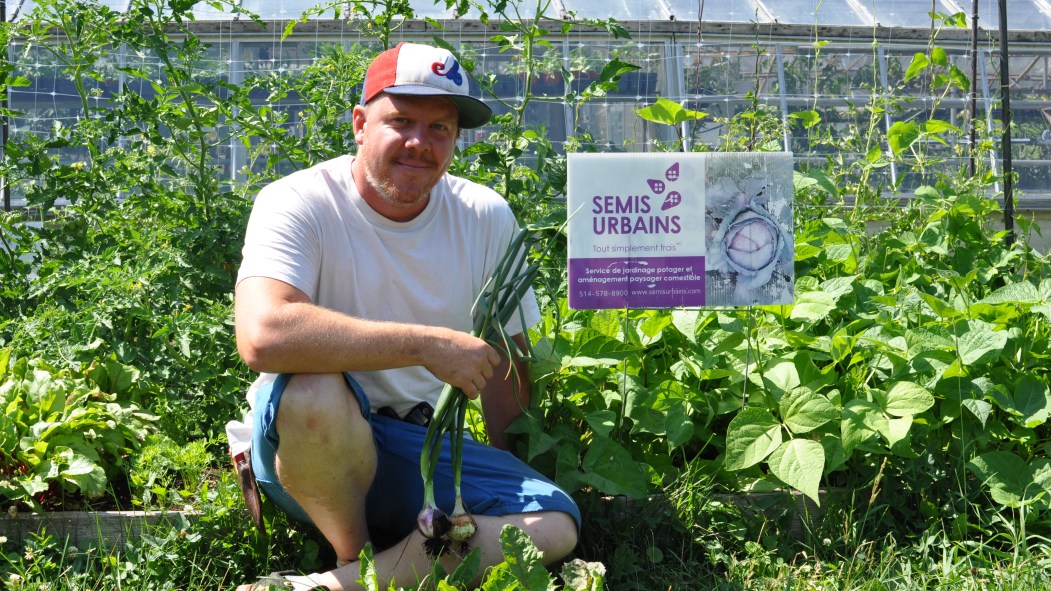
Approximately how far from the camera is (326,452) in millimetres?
2146

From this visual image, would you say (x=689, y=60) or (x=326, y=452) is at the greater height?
(x=689, y=60)

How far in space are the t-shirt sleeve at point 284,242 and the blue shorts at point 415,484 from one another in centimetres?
25

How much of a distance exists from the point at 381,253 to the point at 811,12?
5380 millimetres

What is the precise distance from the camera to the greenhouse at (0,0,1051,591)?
7.41 feet

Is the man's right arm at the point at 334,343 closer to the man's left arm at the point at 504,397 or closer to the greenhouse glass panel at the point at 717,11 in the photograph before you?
the man's left arm at the point at 504,397

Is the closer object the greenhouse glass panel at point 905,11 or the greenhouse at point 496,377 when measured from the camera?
the greenhouse at point 496,377

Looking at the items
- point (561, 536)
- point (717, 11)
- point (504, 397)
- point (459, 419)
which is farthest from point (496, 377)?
point (717, 11)

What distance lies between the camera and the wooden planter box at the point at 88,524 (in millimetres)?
2527

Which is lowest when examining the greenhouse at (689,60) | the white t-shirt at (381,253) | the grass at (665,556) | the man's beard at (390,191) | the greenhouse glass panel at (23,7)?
the grass at (665,556)

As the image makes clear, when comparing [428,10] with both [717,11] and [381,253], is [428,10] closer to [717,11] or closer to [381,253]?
[717,11]

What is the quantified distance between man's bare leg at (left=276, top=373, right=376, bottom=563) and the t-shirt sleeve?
0.24 metres

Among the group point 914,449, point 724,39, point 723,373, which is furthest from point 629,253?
point 724,39

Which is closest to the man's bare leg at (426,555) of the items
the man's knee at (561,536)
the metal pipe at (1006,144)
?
the man's knee at (561,536)

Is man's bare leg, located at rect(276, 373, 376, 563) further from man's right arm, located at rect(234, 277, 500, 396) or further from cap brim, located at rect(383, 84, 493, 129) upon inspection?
cap brim, located at rect(383, 84, 493, 129)
